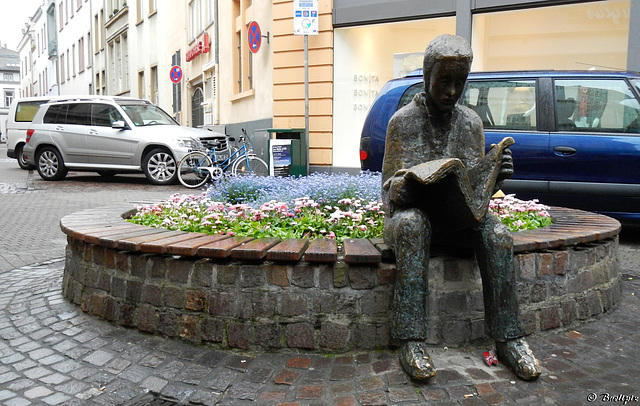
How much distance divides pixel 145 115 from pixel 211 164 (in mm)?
2767

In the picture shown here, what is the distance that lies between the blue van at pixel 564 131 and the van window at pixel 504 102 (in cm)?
1

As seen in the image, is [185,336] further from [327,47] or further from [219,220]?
[327,47]

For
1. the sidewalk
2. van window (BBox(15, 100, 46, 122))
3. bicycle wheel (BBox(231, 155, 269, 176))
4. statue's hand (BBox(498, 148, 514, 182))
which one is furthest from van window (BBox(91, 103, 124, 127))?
statue's hand (BBox(498, 148, 514, 182))

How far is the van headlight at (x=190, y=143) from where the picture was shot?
1310cm

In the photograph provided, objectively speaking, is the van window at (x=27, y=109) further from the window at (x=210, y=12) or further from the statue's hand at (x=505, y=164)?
the statue's hand at (x=505, y=164)

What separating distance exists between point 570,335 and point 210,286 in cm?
201

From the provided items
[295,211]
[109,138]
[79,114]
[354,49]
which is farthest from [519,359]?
[79,114]

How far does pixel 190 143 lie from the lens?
43.3 ft

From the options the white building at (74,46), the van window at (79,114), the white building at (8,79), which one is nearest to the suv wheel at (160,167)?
the van window at (79,114)

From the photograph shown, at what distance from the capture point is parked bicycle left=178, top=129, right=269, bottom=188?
12.6 meters

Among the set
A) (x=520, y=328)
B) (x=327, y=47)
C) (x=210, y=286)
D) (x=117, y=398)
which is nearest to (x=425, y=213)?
(x=520, y=328)

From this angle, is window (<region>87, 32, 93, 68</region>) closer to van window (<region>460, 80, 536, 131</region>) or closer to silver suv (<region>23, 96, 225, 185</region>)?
silver suv (<region>23, 96, 225, 185</region>)

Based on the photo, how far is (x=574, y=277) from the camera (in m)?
3.58

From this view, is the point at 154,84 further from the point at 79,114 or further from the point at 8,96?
the point at 8,96
